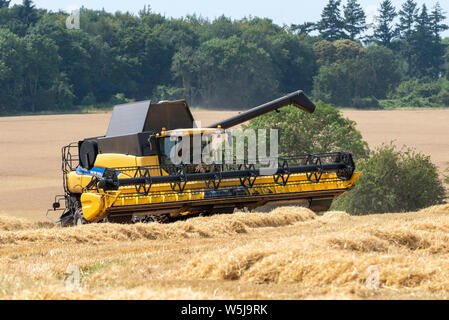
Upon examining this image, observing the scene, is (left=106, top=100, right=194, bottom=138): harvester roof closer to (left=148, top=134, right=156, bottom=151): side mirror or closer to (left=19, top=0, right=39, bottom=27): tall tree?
(left=148, top=134, right=156, bottom=151): side mirror

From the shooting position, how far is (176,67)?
10975cm

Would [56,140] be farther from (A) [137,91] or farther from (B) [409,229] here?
(B) [409,229]

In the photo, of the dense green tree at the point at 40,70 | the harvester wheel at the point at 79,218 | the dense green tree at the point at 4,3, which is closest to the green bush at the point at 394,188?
the harvester wheel at the point at 79,218

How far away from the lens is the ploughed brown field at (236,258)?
8031mm

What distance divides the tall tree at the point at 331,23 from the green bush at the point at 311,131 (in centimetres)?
11115

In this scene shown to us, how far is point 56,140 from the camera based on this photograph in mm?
77375

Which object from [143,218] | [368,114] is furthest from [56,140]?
[143,218]

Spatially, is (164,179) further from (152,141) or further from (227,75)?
(227,75)

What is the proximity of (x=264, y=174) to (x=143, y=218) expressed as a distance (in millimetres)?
3023

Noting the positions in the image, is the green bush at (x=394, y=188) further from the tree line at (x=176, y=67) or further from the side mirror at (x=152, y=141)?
the tree line at (x=176, y=67)

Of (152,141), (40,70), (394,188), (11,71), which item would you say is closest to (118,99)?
(40,70)

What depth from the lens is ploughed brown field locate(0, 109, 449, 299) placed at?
8.03m

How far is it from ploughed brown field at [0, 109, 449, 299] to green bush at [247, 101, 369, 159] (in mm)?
20356

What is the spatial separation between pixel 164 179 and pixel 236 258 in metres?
7.37
